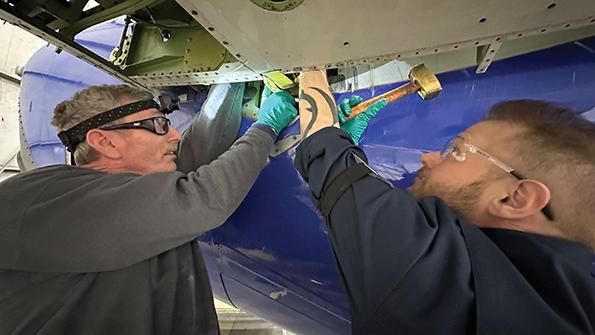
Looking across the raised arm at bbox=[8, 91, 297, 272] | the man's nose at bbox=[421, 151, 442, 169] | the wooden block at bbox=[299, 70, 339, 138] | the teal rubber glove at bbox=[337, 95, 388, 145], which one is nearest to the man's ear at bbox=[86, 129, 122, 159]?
the raised arm at bbox=[8, 91, 297, 272]

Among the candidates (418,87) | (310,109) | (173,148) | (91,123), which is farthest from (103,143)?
(418,87)

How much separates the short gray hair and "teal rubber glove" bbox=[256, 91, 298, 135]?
406mm

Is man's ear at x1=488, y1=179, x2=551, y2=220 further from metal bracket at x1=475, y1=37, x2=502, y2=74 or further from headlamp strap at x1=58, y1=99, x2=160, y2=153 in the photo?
headlamp strap at x1=58, y1=99, x2=160, y2=153

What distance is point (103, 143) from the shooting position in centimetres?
102

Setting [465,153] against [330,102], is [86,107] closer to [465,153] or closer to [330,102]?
[330,102]

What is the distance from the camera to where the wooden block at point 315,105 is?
93 centimetres

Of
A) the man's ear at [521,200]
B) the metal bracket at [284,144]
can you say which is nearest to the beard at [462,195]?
the man's ear at [521,200]

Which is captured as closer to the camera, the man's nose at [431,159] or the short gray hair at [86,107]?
the man's nose at [431,159]

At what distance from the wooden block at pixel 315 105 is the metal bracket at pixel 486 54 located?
1.26 feet

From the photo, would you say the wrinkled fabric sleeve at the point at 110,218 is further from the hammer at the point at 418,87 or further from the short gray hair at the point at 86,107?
the hammer at the point at 418,87

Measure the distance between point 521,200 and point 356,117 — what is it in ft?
1.58

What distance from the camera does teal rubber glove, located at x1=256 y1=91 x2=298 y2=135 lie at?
109 centimetres

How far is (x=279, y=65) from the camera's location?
0.94m

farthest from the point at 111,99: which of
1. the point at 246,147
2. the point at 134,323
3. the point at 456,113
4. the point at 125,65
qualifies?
the point at 456,113
